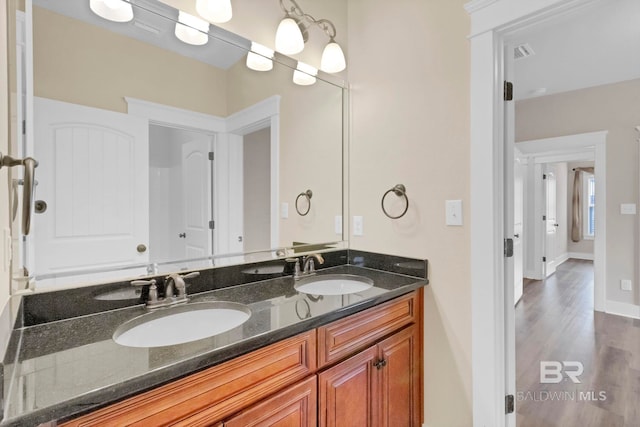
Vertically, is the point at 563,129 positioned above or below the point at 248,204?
above

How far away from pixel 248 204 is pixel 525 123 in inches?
165

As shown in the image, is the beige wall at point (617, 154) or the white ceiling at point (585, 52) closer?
the white ceiling at point (585, 52)

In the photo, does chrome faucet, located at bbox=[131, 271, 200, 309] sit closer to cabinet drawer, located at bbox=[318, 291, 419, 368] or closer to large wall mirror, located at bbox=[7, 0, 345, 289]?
large wall mirror, located at bbox=[7, 0, 345, 289]

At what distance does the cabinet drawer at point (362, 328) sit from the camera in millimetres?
1146

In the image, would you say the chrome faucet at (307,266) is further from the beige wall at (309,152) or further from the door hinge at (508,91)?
the door hinge at (508,91)

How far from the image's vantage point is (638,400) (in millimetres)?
1960

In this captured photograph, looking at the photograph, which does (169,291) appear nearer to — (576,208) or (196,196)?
(196,196)

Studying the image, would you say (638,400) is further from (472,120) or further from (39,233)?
(39,233)

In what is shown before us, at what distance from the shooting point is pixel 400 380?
1.48 metres

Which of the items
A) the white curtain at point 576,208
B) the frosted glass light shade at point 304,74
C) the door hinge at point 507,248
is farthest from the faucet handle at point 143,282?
the white curtain at point 576,208

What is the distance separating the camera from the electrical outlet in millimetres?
3504

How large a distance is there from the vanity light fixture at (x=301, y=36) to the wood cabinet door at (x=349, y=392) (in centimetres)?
154

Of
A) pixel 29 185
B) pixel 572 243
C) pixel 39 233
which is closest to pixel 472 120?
pixel 29 185

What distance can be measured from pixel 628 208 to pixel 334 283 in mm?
3681
